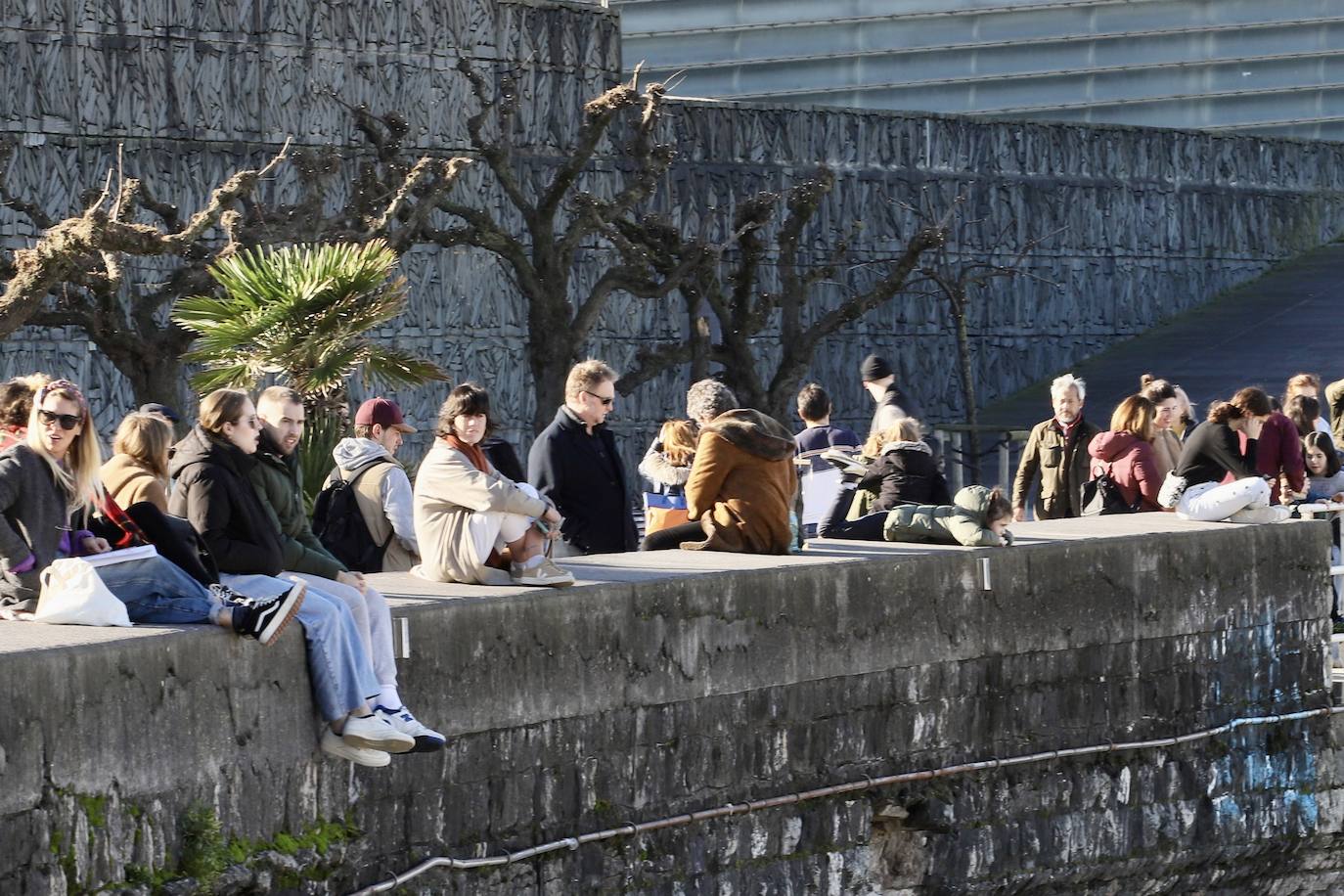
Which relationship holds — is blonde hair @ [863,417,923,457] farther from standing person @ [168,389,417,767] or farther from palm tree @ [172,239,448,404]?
standing person @ [168,389,417,767]

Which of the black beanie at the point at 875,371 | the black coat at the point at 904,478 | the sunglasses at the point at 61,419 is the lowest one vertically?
the black coat at the point at 904,478

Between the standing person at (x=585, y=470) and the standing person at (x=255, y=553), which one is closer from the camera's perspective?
the standing person at (x=255, y=553)

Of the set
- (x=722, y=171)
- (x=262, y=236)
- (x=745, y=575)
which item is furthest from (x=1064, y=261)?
(x=745, y=575)

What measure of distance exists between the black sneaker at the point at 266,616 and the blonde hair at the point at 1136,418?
732cm

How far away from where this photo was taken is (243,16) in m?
23.5

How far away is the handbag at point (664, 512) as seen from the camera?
469 inches

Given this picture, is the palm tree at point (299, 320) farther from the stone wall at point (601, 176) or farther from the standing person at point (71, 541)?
the stone wall at point (601, 176)

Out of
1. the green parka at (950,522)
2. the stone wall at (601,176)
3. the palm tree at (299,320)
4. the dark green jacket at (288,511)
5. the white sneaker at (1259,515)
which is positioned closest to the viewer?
the dark green jacket at (288,511)

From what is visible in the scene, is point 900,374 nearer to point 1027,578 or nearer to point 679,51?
point 679,51

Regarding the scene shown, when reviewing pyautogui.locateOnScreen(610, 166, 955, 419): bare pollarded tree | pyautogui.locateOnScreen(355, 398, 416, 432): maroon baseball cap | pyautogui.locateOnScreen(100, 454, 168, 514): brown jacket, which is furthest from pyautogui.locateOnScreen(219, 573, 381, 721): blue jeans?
pyautogui.locateOnScreen(610, 166, 955, 419): bare pollarded tree

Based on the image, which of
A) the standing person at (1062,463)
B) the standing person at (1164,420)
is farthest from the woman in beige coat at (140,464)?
the standing person at (1164,420)

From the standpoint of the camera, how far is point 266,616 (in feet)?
26.4

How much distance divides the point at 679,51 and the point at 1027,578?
28007mm

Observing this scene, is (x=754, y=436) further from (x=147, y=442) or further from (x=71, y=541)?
(x=71, y=541)
